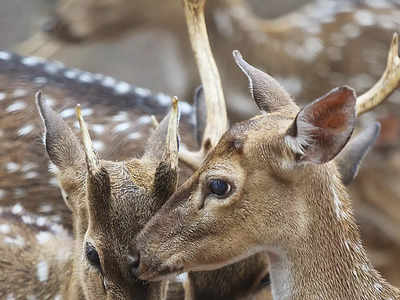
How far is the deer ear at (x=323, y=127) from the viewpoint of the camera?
5.52ft

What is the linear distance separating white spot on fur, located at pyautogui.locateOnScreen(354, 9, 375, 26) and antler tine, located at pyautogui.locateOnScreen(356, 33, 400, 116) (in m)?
1.94

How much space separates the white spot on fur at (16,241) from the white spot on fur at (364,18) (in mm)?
2219

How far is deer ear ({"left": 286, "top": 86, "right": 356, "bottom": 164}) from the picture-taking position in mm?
1683

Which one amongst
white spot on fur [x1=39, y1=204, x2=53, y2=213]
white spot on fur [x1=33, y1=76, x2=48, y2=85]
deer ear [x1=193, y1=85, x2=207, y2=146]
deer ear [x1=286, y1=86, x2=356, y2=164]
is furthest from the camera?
white spot on fur [x1=33, y1=76, x2=48, y2=85]

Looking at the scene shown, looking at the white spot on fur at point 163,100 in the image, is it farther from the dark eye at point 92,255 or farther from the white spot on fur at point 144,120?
the dark eye at point 92,255

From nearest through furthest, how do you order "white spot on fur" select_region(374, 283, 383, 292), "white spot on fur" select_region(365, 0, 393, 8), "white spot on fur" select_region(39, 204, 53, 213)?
1. "white spot on fur" select_region(374, 283, 383, 292)
2. "white spot on fur" select_region(39, 204, 53, 213)
3. "white spot on fur" select_region(365, 0, 393, 8)

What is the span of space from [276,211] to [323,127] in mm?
202

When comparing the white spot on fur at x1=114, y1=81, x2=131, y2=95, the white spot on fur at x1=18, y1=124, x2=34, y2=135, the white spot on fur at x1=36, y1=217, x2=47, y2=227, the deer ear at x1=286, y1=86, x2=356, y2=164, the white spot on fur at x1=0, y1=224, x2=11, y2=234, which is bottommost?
the white spot on fur at x1=36, y1=217, x2=47, y2=227

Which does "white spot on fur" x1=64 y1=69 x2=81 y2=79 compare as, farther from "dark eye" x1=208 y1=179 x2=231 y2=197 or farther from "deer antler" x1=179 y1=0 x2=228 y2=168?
"dark eye" x1=208 y1=179 x2=231 y2=197

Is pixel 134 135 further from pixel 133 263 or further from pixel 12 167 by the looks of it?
pixel 133 263

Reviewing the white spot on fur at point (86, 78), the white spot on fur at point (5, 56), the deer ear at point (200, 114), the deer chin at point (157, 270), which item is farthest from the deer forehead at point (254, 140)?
the white spot on fur at point (5, 56)

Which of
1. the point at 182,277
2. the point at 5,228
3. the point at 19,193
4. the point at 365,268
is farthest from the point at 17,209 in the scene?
the point at 365,268

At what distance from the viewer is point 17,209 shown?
2.64 metres

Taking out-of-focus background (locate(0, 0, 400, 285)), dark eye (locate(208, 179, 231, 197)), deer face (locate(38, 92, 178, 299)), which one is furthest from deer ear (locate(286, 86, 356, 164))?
out-of-focus background (locate(0, 0, 400, 285))
